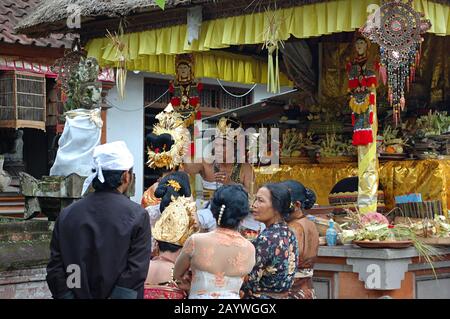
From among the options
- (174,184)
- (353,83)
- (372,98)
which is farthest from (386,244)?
(353,83)

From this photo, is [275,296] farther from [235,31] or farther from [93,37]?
[93,37]

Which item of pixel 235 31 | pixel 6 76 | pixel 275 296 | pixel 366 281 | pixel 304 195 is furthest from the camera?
pixel 6 76

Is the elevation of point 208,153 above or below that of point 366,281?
above

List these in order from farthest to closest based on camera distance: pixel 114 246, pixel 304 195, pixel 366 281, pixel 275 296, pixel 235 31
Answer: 1. pixel 235 31
2. pixel 366 281
3. pixel 304 195
4. pixel 275 296
5. pixel 114 246

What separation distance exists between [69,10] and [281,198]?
5829 mm

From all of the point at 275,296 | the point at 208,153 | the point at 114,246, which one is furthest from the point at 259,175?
the point at 114,246

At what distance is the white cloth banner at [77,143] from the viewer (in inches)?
317

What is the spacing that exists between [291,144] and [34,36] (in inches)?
161

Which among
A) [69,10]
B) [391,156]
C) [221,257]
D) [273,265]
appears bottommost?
[273,265]

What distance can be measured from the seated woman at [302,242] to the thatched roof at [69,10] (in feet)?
12.0

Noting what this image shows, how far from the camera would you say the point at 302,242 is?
536 centimetres

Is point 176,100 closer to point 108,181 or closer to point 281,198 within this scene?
point 281,198

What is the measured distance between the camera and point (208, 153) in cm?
924

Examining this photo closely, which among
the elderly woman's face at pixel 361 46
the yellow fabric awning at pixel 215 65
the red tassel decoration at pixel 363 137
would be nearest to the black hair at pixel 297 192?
the red tassel decoration at pixel 363 137
